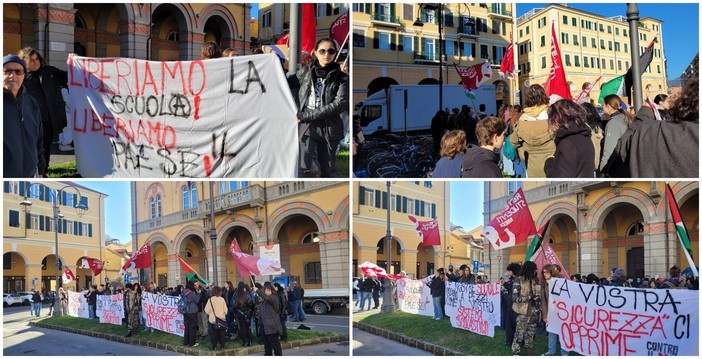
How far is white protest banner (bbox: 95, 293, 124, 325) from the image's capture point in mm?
9820

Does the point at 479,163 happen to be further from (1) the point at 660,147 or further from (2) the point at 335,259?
(2) the point at 335,259

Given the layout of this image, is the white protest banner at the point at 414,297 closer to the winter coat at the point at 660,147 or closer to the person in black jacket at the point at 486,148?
the person in black jacket at the point at 486,148

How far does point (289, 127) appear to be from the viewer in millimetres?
8359

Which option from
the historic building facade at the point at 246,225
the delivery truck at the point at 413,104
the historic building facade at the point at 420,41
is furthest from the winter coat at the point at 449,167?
the delivery truck at the point at 413,104

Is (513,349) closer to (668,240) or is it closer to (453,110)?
(668,240)

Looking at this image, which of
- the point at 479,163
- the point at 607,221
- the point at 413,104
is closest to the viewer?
the point at 479,163

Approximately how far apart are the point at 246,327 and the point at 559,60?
571cm

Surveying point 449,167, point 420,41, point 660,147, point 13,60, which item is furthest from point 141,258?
point 660,147

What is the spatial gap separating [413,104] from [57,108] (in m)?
6.63

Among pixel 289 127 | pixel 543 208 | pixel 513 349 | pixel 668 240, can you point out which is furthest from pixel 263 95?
pixel 668 240

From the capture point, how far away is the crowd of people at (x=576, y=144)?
6785 millimetres

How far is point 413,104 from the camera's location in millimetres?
13016

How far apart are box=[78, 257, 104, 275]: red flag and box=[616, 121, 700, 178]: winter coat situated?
22.8 feet

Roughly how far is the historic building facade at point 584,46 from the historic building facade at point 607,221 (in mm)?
2782
